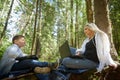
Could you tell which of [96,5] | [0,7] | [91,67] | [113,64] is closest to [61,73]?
[91,67]

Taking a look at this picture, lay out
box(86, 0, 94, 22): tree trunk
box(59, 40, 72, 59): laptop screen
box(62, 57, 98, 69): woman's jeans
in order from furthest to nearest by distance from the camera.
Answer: box(86, 0, 94, 22): tree trunk, box(59, 40, 72, 59): laptop screen, box(62, 57, 98, 69): woman's jeans

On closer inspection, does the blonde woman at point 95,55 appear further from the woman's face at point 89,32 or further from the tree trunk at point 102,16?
the tree trunk at point 102,16

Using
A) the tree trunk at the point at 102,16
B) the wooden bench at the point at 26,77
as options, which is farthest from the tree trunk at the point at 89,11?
the wooden bench at the point at 26,77

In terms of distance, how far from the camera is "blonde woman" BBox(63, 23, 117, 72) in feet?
19.3

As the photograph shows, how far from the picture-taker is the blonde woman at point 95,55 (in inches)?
232

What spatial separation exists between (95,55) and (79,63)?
41cm

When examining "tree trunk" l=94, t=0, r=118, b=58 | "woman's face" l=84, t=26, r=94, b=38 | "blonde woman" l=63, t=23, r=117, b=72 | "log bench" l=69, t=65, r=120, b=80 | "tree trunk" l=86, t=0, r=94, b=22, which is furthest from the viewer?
"tree trunk" l=86, t=0, r=94, b=22

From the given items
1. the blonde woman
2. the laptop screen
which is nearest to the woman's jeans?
the blonde woman

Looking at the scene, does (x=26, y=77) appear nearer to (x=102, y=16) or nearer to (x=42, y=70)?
(x=42, y=70)

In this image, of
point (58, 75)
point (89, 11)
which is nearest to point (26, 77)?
point (58, 75)

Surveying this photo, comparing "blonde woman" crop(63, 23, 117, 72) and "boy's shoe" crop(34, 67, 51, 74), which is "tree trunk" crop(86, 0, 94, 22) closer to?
"blonde woman" crop(63, 23, 117, 72)

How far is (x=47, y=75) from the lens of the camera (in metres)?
6.28

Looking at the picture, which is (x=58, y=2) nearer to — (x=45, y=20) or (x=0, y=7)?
(x=45, y=20)

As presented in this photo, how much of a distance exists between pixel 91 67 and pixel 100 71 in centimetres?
22
